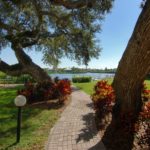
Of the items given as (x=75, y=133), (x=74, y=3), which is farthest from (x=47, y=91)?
(x=75, y=133)

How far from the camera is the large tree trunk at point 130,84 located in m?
8.08

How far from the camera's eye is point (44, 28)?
22.7 meters

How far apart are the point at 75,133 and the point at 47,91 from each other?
7.02 metres

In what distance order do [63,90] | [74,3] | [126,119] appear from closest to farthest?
[126,119] < [63,90] < [74,3]

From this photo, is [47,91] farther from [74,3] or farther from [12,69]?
[12,69]

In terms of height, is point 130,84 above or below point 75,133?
above

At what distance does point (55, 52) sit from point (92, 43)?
3.42 m

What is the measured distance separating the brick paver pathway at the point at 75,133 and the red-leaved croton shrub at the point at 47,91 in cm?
280

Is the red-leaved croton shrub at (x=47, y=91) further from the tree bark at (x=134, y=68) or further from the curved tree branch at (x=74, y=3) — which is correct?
the tree bark at (x=134, y=68)

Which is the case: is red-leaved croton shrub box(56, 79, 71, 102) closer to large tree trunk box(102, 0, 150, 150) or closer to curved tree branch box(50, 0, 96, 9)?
large tree trunk box(102, 0, 150, 150)

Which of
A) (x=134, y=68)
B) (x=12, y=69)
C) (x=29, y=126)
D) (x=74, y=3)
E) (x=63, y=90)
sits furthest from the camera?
(x=12, y=69)

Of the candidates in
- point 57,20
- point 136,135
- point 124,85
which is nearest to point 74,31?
point 57,20

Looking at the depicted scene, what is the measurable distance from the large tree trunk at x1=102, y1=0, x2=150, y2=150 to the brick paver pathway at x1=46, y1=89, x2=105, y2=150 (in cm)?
41

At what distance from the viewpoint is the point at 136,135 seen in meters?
8.27
